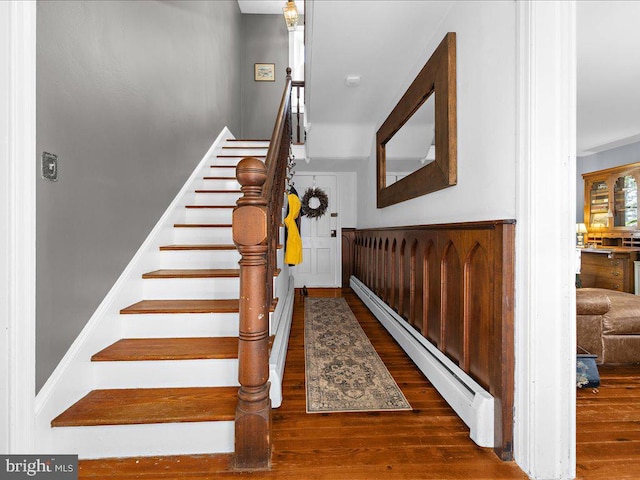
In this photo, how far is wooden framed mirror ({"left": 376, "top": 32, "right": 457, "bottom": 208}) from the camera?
76.2 inches

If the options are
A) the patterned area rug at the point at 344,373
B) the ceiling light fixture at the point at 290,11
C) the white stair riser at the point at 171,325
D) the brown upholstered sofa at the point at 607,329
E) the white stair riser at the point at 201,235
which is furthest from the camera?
the ceiling light fixture at the point at 290,11

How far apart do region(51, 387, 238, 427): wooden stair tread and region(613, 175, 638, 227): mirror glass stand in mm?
5862

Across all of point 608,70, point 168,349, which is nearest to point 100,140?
point 168,349

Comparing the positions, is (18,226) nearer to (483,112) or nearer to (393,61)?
(483,112)

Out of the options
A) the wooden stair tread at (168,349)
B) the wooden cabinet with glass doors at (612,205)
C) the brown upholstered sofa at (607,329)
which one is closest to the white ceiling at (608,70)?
the wooden cabinet with glass doors at (612,205)

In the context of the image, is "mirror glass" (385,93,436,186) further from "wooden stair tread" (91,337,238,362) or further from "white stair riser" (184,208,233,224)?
"wooden stair tread" (91,337,238,362)

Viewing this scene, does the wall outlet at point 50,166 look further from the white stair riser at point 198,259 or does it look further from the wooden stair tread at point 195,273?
the white stair riser at point 198,259

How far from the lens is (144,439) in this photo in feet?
4.44

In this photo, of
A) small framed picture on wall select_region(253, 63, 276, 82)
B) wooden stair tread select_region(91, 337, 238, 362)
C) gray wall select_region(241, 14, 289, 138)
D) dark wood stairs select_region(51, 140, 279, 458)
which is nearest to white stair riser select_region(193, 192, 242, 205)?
dark wood stairs select_region(51, 140, 279, 458)

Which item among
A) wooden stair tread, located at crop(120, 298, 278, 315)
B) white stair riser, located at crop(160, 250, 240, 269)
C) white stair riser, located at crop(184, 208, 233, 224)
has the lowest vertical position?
wooden stair tread, located at crop(120, 298, 278, 315)

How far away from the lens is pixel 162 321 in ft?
6.07

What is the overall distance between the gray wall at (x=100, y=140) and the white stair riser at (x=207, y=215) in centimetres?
24

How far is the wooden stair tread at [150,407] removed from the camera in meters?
1.35

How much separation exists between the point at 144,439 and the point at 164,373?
0.30 metres
